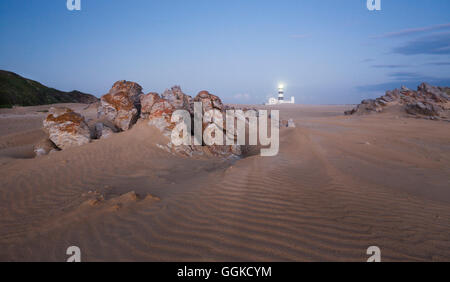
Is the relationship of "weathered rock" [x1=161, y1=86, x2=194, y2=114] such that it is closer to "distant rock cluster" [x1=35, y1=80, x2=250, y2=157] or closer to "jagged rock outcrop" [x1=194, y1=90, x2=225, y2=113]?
"distant rock cluster" [x1=35, y1=80, x2=250, y2=157]

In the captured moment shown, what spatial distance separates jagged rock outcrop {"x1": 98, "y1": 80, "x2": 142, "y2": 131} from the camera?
8164mm

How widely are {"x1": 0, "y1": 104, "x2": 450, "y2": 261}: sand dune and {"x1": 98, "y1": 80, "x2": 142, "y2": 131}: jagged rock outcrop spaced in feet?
5.40

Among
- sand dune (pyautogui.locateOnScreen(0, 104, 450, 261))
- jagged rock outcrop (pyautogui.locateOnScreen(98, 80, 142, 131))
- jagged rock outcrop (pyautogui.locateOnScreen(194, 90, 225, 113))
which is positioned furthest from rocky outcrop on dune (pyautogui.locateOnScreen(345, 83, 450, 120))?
jagged rock outcrop (pyautogui.locateOnScreen(98, 80, 142, 131))

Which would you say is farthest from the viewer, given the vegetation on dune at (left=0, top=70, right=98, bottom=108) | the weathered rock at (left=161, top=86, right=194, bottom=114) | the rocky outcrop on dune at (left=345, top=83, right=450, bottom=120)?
the vegetation on dune at (left=0, top=70, right=98, bottom=108)

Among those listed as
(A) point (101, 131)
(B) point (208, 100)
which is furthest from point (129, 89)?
(B) point (208, 100)

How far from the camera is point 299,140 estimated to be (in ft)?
28.4

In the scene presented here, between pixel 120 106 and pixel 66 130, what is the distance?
206 cm
